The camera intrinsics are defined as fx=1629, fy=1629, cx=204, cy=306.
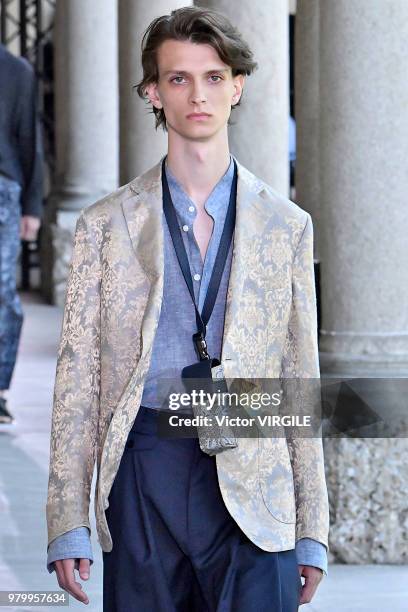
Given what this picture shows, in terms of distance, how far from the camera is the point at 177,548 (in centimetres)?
284

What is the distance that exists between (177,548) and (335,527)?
9.31 ft

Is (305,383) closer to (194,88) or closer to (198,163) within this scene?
(198,163)

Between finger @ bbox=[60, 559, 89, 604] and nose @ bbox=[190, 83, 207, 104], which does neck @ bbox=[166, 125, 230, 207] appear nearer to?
nose @ bbox=[190, 83, 207, 104]

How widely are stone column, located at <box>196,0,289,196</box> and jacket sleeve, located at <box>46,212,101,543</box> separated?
4.15m

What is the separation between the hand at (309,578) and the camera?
2.95m

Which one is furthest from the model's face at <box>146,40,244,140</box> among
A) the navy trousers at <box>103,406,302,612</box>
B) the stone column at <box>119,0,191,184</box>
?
the stone column at <box>119,0,191,184</box>

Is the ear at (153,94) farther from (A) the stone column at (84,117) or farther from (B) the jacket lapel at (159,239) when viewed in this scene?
(A) the stone column at (84,117)

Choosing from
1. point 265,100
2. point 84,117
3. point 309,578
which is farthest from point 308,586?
point 84,117

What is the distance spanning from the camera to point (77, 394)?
288 cm

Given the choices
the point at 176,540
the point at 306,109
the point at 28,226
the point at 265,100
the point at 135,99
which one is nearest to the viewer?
the point at 176,540

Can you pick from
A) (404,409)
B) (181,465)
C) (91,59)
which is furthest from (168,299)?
(91,59)

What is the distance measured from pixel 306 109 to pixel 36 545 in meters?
3.69

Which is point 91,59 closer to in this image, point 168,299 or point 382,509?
point 382,509

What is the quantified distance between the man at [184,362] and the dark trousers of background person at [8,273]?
4.75 meters
